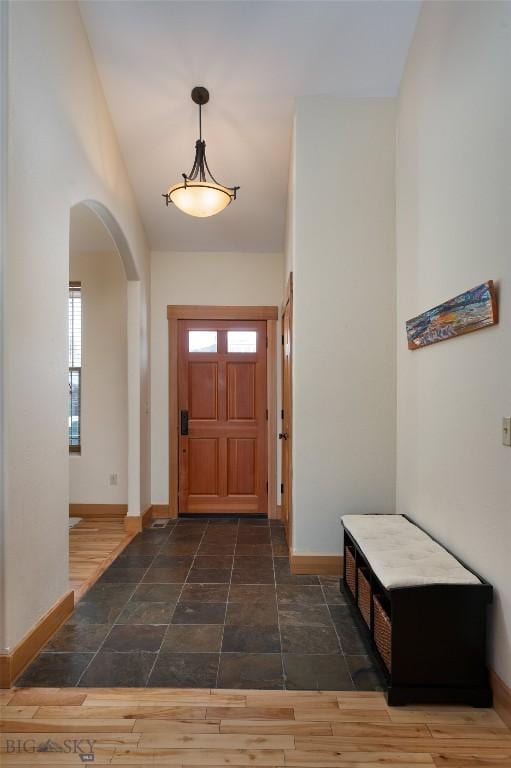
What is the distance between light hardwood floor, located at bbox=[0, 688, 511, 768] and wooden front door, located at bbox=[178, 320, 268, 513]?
116 inches

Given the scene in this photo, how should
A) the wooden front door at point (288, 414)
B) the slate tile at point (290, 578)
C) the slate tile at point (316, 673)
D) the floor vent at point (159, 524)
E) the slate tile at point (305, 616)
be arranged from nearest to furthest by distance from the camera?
the slate tile at point (316, 673) < the slate tile at point (305, 616) < the slate tile at point (290, 578) < the wooden front door at point (288, 414) < the floor vent at point (159, 524)

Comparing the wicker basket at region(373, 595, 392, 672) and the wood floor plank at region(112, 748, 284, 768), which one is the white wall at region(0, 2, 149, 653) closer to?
the wood floor plank at region(112, 748, 284, 768)

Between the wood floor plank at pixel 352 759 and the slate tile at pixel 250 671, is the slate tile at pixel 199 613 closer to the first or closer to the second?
the slate tile at pixel 250 671

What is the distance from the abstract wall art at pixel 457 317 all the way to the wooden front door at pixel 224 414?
7.66 ft

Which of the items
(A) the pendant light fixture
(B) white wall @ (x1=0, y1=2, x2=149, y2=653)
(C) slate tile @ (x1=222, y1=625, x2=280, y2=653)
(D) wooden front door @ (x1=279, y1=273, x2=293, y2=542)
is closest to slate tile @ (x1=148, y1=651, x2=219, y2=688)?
(C) slate tile @ (x1=222, y1=625, x2=280, y2=653)

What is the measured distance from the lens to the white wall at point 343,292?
3252 mm

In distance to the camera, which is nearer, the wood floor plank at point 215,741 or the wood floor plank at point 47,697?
the wood floor plank at point 215,741

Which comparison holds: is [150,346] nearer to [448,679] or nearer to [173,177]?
[173,177]

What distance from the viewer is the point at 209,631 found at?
2.45 meters

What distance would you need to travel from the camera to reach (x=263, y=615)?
104 inches

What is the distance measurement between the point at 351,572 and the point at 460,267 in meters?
1.84


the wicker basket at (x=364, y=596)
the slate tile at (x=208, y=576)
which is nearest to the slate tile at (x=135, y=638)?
the slate tile at (x=208, y=576)

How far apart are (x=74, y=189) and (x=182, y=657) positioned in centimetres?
274

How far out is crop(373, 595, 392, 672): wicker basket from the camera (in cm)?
193
